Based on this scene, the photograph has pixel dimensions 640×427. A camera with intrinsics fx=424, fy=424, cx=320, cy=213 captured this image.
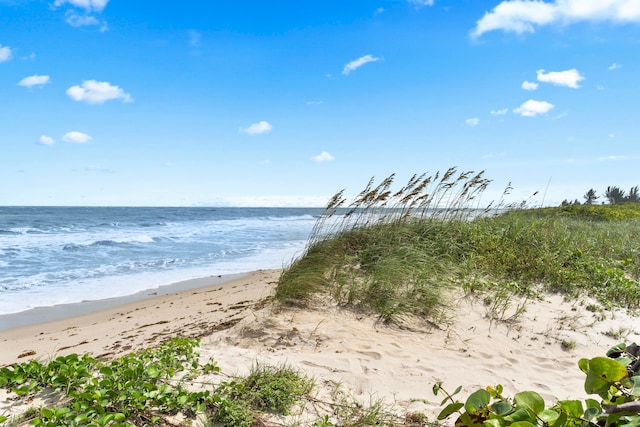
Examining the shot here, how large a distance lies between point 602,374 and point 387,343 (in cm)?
309

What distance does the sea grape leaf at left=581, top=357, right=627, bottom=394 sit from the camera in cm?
153

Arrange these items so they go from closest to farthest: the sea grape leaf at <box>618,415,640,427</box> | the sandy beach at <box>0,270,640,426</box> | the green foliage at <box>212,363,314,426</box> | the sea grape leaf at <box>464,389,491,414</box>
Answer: the sea grape leaf at <box>618,415,640,427</box>
the sea grape leaf at <box>464,389,491,414</box>
the green foliage at <box>212,363,314,426</box>
the sandy beach at <box>0,270,640,426</box>

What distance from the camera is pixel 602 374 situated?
1.58 meters

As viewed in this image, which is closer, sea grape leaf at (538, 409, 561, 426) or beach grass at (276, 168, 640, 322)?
sea grape leaf at (538, 409, 561, 426)

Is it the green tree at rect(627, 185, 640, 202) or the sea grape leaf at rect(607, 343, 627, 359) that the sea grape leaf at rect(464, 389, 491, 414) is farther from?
the green tree at rect(627, 185, 640, 202)

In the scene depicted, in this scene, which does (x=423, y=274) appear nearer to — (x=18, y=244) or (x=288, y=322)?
(x=288, y=322)

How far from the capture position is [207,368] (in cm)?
A: 349

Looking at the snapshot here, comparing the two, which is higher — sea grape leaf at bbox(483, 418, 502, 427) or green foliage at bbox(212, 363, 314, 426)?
sea grape leaf at bbox(483, 418, 502, 427)

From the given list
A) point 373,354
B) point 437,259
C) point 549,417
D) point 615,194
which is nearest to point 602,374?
point 549,417

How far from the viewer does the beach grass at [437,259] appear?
5582mm

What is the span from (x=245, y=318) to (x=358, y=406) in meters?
2.33

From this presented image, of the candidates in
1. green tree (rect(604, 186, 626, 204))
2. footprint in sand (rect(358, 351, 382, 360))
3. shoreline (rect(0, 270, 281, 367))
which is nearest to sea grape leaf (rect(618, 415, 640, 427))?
footprint in sand (rect(358, 351, 382, 360))

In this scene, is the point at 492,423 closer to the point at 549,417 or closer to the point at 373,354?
the point at 549,417

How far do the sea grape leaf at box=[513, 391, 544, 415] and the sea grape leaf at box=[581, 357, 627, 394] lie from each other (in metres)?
0.18
